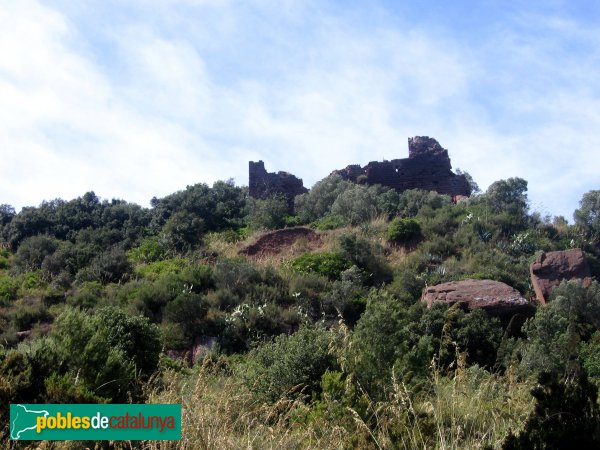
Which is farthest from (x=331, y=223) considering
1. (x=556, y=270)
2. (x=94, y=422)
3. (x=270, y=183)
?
(x=94, y=422)

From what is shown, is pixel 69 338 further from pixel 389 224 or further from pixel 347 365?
pixel 389 224

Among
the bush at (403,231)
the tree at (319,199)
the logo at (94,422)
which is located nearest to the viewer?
the logo at (94,422)

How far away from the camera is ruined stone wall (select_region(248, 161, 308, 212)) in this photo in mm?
32375

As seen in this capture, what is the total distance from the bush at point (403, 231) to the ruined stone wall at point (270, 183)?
9817 mm

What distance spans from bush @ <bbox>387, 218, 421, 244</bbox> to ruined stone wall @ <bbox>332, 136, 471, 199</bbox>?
348 inches

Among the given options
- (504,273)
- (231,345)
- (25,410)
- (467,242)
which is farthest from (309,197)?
(25,410)

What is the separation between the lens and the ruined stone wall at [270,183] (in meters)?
32.4

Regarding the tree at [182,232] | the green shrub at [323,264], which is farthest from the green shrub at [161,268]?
the green shrub at [323,264]

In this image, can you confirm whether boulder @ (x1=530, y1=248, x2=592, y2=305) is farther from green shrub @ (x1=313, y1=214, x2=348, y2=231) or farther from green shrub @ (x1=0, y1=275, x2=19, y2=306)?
green shrub @ (x1=0, y1=275, x2=19, y2=306)

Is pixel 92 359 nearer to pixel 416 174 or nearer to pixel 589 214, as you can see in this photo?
pixel 589 214

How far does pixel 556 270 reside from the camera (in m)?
18.6

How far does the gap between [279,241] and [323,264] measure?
375cm

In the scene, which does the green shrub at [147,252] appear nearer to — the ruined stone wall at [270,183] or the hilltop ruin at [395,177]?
the hilltop ruin at [395,177]

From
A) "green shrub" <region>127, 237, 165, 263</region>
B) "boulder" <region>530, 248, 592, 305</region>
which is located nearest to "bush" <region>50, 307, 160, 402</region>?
"boulder" <region>530, 248, 592, 305</region>
